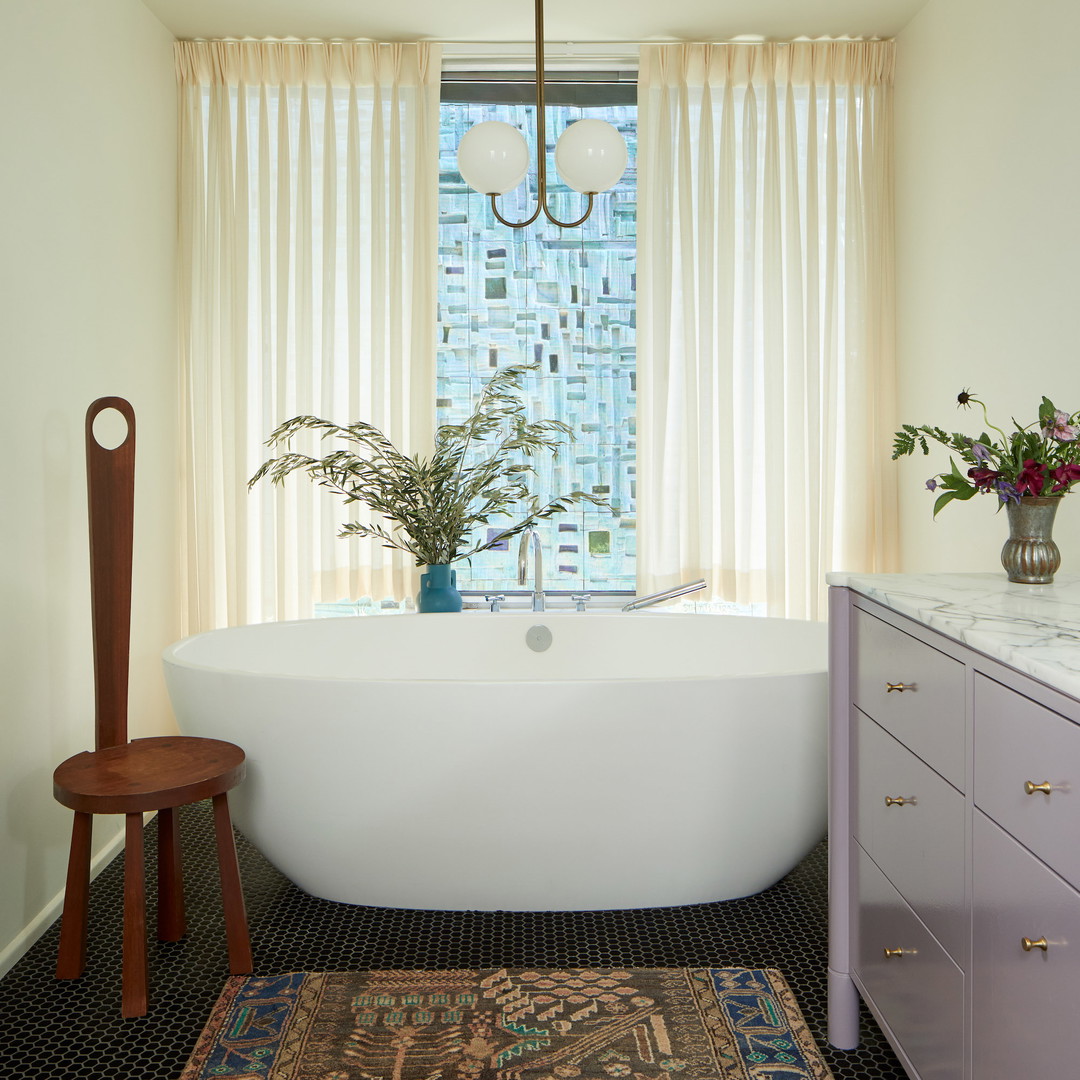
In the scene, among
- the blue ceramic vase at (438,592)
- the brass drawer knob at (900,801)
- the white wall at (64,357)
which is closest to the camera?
the brass drawer knob at (900,801)

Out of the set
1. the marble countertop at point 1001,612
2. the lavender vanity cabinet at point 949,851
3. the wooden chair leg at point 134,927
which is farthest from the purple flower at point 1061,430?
the wooden chair leg at point 134,927

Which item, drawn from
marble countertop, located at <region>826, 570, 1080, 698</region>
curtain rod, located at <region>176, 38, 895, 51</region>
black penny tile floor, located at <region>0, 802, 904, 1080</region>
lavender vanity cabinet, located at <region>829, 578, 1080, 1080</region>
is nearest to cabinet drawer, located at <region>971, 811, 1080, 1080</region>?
lavender vanity cabinet, located at <region>829, 578, 1080, 1080</region>

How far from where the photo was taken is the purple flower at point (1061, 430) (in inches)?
64.7

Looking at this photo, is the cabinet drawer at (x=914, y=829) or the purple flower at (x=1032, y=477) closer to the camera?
the cabinet drawer at (x=914, y=829)

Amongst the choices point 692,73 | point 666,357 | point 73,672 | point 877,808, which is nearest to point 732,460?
point 666,357

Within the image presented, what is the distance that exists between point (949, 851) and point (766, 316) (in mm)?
2445

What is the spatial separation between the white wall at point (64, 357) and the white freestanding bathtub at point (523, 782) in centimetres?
43

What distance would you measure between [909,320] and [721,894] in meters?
2.09

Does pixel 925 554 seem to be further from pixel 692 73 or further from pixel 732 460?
pixel 692 73

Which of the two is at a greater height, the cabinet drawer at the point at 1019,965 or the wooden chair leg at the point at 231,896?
the cabinet drawer at the point at 1019,965

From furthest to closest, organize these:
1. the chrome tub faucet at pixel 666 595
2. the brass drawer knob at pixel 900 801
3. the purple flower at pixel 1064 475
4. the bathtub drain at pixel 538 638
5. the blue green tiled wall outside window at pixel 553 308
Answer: the blue green tiled wall outside window at pixel 553 308 < the bathtub drain at pixel 538 638 < the chrome tub faucet at pixel 666 595 < the purple flower at pixel 1064 475 < the brass drawer knob at pixel 900 801

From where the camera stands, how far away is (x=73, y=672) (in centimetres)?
260

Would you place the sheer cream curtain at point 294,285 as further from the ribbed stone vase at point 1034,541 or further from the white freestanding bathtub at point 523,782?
the ribbed stone vase at point 1034,541

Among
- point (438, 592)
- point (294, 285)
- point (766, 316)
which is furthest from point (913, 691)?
point (294, 285)
